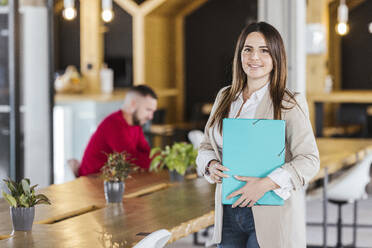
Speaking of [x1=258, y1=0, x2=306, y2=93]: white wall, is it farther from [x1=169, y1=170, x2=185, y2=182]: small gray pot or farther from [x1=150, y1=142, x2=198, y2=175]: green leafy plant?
[x1=169, y1=170, x2=185, y2=182]: small gray pot

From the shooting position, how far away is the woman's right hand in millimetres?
2301

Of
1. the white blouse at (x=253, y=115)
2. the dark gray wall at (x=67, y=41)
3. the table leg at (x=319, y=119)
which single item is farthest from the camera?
the dark gray wall at (x=67, y=41)

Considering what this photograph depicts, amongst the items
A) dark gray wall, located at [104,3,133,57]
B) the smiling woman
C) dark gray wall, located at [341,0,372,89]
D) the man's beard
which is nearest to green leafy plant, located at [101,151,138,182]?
the smiling woman

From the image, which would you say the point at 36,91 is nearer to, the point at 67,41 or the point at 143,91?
the point at 143,91

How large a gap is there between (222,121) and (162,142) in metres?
6.58

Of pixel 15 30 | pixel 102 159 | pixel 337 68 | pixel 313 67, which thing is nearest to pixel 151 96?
pixel 102 159

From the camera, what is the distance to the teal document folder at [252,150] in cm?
225

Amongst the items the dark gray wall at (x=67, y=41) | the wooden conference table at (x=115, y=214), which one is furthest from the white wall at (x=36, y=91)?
the dark gray wall at (x=67, y=41)

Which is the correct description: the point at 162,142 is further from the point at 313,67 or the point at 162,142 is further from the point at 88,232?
the point at 88,232

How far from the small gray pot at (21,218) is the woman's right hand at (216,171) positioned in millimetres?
776

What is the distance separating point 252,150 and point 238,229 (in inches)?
12.4

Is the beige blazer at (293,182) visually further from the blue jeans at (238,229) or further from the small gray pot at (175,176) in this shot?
the small gray pot at (175,176)

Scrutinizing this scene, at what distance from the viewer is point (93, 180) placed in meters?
4.06

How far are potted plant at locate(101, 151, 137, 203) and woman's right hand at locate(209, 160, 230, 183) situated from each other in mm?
967
